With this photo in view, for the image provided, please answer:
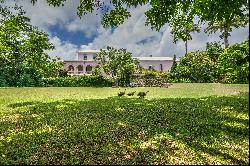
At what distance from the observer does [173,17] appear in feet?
66.8

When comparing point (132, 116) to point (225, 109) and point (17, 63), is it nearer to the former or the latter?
point (225, 109)

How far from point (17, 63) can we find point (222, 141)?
45.6 m

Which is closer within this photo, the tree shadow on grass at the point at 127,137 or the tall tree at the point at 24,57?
the tree shadow on grass at the point at 127,137

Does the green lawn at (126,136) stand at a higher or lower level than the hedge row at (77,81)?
lower

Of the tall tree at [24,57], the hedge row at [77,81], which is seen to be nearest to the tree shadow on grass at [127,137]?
the tall tree at [24,57]

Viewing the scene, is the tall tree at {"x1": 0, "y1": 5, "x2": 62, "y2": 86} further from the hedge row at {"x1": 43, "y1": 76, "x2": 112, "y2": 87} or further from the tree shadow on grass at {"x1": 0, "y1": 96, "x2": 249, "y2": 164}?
the tree shadow on grass at {"x1": 0, "y1": 96, "x2": 249, "y2": 164}

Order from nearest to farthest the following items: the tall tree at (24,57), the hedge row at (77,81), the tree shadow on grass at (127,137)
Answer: the tree shadow on grass at (127,137) → the tall tree at (24,57) → the hedge row at (77,81)

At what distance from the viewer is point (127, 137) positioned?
1143 centimetres

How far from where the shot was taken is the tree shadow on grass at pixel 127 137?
9.23 metres

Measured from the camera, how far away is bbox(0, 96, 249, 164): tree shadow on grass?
923 centimetres

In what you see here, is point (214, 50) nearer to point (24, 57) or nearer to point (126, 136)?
point (24, 57)

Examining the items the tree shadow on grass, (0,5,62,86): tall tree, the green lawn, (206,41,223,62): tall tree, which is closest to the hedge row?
(0,5,62,86): tall tree

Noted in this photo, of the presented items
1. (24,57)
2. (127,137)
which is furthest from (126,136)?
(24,57)

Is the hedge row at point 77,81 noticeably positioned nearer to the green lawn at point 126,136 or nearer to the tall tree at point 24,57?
the tall tree at point 24,57
